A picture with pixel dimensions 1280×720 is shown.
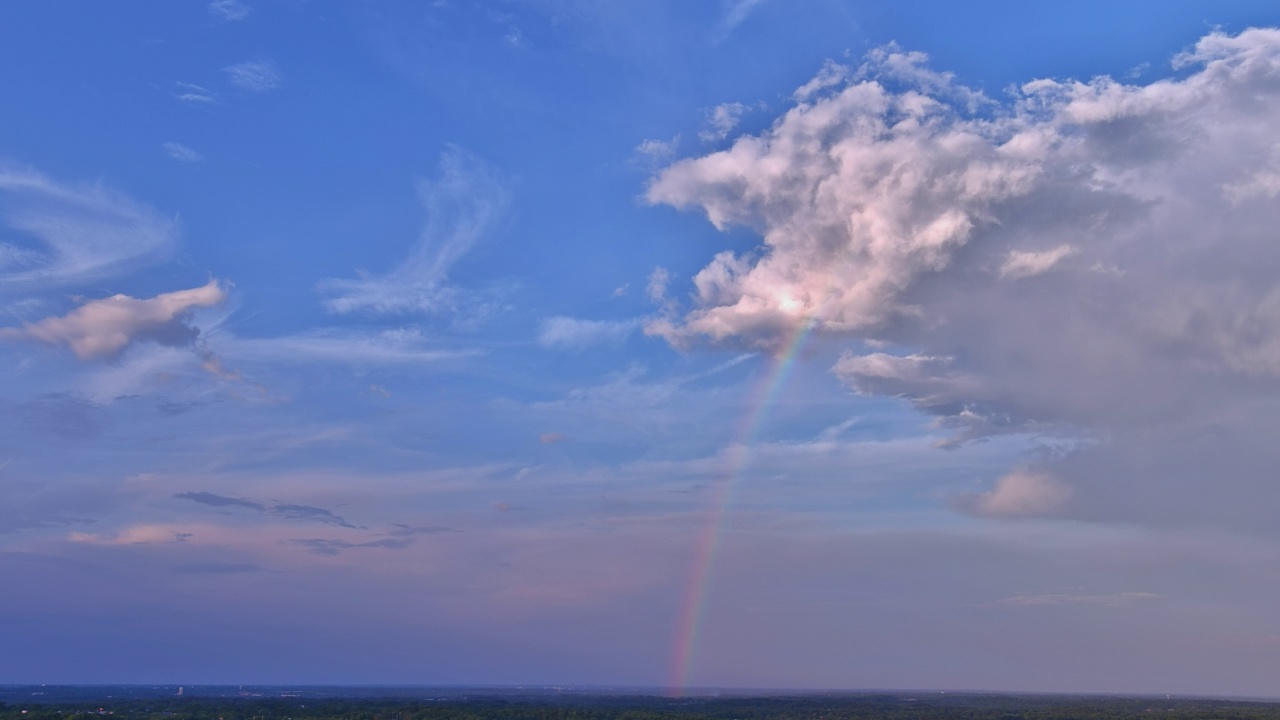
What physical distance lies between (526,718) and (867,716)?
6470cm

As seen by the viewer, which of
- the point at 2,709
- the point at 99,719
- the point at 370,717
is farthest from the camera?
the point at 370,717

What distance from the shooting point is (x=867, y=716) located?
195 metres

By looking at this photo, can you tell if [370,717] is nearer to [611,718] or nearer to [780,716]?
[611,718]

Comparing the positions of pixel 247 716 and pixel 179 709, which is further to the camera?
pixel 179 709

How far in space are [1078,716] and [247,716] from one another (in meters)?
147

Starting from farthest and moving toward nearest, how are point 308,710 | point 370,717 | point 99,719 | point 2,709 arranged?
point 308,710 < point 370,717 < point 2,709 < point 99,719

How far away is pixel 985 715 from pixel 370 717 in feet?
374

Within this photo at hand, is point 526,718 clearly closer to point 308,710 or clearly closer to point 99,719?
point 308,710

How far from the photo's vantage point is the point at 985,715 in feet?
651

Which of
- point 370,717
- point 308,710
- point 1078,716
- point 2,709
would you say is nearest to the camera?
point 2,709

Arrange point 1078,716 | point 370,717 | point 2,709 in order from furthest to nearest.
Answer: point 1078,716
point 370,717
point 2,709

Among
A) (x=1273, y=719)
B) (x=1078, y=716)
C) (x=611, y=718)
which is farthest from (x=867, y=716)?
(x=1273, y=719)

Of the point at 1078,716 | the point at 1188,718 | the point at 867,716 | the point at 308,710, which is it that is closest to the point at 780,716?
the point at 867,716

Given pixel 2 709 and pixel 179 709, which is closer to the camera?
pixel 2 709
